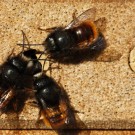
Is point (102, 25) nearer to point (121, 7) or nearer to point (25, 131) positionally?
point (121, 7)

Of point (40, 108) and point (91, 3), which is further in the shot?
point (91, 3)

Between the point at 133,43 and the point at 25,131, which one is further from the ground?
the point at 133,43

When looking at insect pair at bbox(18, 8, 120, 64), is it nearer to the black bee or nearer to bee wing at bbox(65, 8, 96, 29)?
bee wing at bbox(65, 8, 96, 29)

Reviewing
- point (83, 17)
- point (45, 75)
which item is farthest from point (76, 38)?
point (45, 75)

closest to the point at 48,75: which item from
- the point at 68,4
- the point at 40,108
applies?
the point at 40,108

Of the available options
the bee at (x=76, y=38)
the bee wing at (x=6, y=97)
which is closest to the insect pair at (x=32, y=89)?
the bee wing at (x=6, y=97)

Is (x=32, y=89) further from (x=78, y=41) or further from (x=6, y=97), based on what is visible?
(x=78, y=41)

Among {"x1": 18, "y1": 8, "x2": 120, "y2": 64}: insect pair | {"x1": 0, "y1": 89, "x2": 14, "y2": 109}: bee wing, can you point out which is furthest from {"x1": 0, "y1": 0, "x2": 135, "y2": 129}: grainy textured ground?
{"x1": 0, "y1": 89, "x2": 14, "y2": 109}: bee wing
